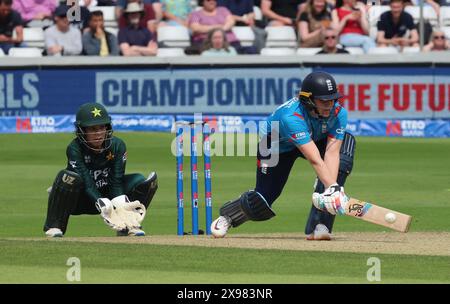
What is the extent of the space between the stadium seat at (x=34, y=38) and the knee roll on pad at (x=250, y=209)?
42.1 feet

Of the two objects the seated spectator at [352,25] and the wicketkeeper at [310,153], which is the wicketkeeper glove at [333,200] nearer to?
the wicketkeeper at [310,153]

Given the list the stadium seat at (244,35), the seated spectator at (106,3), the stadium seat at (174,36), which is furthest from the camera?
the seated spectator at (106,3)

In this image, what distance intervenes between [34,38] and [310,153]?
1364cm

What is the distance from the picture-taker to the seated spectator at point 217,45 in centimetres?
2195

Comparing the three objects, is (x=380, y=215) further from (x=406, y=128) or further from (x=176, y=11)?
(x=176, y=11)

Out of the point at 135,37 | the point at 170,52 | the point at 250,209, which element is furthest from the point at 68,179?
the point at 135,37

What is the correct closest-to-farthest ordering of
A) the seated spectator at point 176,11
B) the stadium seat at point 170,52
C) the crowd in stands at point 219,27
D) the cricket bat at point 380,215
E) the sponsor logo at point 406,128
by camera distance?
the cricket bat at point 380,215 → the sponsor logo at point 406,128 → the crowd in stands at point 219,27 → the stadium seat at point 170,52 → the seated spectator at point 176,11

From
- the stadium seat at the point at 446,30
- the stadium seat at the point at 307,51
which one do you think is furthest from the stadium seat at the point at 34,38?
the stadium seat at the point at 446,30

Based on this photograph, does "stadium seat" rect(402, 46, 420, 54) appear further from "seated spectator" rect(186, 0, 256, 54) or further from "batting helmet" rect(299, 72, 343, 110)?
"batting helmet" rect(299, 72, 343, 110)

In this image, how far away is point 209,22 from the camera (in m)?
22.8

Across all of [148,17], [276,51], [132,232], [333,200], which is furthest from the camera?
[148,17]

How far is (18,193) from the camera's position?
15.6 m

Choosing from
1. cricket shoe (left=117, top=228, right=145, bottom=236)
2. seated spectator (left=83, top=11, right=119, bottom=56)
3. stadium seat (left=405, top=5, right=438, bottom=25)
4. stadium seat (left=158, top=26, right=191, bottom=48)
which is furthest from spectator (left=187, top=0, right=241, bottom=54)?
cricket shoe (left=117, top=228, right=145, bottom=236)

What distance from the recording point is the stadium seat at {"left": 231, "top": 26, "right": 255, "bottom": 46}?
23.0m
